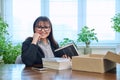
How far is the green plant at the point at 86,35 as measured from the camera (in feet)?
13.4

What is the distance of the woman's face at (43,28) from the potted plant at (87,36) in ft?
6.03

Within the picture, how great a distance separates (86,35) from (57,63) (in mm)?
2432

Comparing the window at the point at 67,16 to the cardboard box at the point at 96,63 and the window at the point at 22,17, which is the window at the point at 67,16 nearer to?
the window at the point at 22,17

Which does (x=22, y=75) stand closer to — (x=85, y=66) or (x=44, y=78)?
(x=44, y=78)

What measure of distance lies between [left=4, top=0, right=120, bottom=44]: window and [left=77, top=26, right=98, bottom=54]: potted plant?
333 mm

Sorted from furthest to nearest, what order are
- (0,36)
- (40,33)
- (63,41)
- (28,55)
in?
(63,41) → (0,36) → (40,33) → (28,55)

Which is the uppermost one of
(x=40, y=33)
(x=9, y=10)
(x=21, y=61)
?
(x=9, y=10)

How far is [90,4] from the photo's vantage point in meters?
4.46

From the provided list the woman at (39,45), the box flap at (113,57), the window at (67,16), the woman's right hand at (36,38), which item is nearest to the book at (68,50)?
the woman at (39,45)

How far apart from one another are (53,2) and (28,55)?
256 cm

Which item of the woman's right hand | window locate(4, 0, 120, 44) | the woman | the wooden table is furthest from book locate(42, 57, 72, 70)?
window locate(4, 0, 120, 44)

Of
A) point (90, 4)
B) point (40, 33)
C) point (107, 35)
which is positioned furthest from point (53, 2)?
point (40, 33)

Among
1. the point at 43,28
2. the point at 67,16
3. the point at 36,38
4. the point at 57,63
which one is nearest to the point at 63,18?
the point at 67,16

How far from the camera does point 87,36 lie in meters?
A: 4.09
